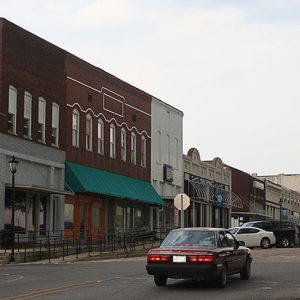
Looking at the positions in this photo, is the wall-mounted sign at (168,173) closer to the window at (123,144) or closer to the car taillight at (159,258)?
the window at (123,144)

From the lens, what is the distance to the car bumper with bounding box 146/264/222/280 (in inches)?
655

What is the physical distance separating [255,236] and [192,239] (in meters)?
26.4

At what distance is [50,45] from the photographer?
3919cm

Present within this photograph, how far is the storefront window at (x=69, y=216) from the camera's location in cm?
4019

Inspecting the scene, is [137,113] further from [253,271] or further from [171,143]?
[253,271]

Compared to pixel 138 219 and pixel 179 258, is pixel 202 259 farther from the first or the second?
pixel 138 219

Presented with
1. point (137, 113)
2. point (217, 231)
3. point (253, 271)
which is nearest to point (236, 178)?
point (137, 113)

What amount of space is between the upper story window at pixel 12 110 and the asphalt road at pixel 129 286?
13.1m

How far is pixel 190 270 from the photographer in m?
16.7

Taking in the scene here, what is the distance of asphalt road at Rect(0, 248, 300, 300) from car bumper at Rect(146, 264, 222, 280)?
0.35m

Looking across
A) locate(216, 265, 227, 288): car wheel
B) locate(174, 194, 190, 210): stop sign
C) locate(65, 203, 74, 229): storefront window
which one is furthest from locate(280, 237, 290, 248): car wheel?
locate(216, 265, 227, 288): car wheel

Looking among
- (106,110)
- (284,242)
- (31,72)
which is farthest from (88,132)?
(284,242)

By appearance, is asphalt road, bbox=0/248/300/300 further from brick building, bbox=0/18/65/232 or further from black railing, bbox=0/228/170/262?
brick building, bbox=0/18/65/232

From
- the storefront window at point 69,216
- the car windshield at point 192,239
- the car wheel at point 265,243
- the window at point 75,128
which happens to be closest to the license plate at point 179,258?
the car windshield at point 192,239
